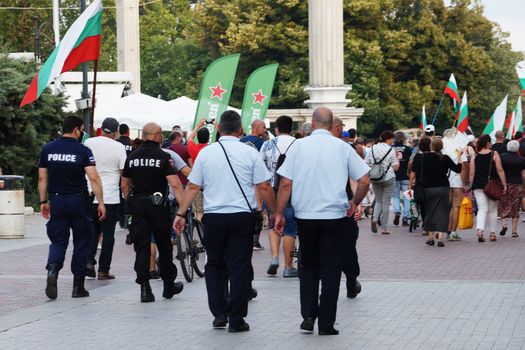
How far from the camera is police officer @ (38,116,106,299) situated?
42.8ft

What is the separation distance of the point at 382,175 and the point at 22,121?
9.84m

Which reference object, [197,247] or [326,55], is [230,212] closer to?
[197,247]

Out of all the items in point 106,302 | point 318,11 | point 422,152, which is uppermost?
point 318,11

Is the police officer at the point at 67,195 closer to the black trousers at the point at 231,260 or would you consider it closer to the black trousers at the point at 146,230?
the black trousers at the point at 146,230

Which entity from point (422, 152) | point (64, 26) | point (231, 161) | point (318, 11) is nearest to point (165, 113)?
point (422, 152)

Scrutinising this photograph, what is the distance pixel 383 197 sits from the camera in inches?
870

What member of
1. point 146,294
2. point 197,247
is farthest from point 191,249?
point 146,294

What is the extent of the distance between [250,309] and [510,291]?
277cm

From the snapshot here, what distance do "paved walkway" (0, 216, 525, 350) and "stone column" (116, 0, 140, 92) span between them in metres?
34.8

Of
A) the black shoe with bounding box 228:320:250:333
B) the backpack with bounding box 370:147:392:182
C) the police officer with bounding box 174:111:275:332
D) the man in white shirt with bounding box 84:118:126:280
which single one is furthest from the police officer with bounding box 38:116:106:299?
the backpack with bounding box 370:147:392:182

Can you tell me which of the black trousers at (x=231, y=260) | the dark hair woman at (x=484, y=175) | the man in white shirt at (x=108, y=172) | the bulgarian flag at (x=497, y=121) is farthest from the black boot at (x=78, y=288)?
the bulgarian flag at (x=497, y=121)

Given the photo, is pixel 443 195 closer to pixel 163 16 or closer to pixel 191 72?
pixel 191 72

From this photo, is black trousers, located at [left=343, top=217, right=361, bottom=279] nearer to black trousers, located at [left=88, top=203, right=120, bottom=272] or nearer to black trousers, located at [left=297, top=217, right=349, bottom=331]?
black trousers, located at [left=297, top=217, right=349, bottom=331]

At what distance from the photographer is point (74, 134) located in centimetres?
1312
